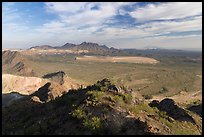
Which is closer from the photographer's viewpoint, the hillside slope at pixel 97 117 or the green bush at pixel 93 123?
the green bush at pixel 93 123

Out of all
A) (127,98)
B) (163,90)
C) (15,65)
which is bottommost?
(163,90)

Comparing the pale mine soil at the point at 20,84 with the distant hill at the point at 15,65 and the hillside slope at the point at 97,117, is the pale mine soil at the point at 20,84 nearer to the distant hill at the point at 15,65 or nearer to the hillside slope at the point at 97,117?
the hillside slope at the point at 97,117

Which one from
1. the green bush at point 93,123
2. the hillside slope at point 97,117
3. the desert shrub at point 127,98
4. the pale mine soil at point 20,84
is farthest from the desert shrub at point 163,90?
the green bush at point 93,123

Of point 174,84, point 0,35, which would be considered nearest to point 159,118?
point 0,35

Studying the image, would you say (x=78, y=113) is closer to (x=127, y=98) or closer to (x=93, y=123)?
(x=93, y=123)

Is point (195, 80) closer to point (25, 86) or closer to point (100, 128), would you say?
point (25, 86)

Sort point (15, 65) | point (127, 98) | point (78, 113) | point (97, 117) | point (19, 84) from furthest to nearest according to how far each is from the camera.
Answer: point (15, 65)
point (19, 84)
point (127, 98)
point (78, 113)
point (97, 117)

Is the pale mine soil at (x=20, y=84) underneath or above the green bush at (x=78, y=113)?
underneath

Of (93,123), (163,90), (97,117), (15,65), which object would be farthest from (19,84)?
(15,65)

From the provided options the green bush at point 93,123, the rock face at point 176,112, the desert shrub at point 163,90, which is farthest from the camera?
the desert shrub at point 163,90

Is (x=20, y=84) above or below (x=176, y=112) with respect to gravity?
below

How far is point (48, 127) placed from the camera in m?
15.2

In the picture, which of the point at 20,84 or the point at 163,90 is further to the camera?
the point at 163,90

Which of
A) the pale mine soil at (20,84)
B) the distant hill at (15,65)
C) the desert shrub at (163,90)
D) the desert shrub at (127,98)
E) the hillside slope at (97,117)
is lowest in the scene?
the desert shrub at (163,90)
